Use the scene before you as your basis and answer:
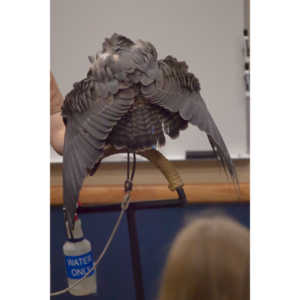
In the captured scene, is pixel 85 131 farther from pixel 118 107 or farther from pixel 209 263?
pixel 209 263

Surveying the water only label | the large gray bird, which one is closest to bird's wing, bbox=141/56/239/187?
the large gray bird

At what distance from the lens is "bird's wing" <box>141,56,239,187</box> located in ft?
1.86

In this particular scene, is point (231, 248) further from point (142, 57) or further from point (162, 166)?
point (142, 57)

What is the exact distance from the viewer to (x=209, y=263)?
0.86 meters

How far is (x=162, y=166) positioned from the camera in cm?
67

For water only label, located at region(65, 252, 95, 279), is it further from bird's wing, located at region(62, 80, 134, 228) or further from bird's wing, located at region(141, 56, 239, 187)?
bird's wing, located at region(141, 56, 239, 187)

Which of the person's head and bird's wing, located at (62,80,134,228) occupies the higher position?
bird's wing, located at (62,80,134,228)

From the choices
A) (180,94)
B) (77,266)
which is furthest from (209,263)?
(180,94)

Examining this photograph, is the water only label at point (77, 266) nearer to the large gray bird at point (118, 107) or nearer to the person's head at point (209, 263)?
the large gray bird at point (118, 107)

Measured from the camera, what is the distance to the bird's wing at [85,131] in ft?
1.79

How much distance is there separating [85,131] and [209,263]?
1.70 ft

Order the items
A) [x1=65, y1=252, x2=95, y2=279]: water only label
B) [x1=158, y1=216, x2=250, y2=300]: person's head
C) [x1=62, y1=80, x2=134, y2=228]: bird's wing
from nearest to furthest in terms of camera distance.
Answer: [x1=62, y1=80, x2=134, y2=228]: bird's wing, [x1=65, y1=252, x2=95, y2=279]: water only label, [x1=158, y1=216, x2=250, y2=300]: person's head

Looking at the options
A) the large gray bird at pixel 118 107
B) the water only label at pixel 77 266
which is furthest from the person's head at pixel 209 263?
the large gray bird at pixel 118 107

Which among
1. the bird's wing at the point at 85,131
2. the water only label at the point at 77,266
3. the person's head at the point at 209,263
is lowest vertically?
the person's head at the point at 209,263
